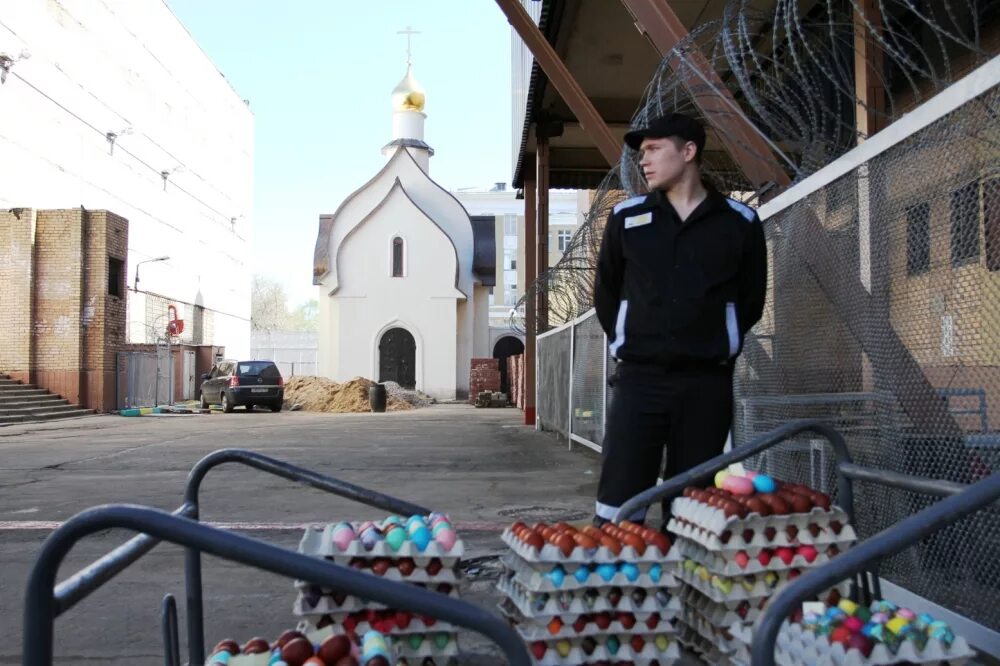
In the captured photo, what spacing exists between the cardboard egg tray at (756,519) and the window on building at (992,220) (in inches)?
40.1

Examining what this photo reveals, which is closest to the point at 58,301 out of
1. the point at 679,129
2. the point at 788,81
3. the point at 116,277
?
the point at 116,277

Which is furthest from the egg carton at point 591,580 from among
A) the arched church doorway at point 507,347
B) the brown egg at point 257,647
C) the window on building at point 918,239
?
the arched church doorway at point 507,347

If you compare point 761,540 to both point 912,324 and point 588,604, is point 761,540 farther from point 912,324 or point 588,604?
point 912,324

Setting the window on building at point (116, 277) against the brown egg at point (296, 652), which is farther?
the window on building at point (116, 277)

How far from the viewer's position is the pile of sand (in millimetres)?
31734

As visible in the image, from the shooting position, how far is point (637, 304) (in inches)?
138

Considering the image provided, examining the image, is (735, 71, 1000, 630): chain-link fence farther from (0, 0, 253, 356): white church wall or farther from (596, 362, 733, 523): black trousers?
(0, 0, 253, 356): white church wall

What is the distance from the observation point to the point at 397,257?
4134 cm

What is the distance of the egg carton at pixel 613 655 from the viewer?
2.60 meters

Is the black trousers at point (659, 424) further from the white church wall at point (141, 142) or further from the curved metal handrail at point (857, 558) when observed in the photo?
the white church wall at point (141, 142)

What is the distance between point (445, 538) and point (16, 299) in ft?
87.5

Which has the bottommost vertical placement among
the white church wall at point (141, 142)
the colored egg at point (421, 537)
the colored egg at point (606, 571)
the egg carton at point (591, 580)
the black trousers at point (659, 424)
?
the egg carton at point (591, 580)

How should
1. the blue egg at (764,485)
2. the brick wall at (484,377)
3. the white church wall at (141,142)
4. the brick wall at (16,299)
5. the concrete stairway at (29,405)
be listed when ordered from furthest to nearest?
the brick wall at (484,377)
the white church wall at (141,142)
the brick wall at (16,299)
the concrete stairway at (29,405)
the blue egg at (764,485)

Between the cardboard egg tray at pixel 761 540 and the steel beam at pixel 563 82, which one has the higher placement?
the steel beam at pixel 563 82
